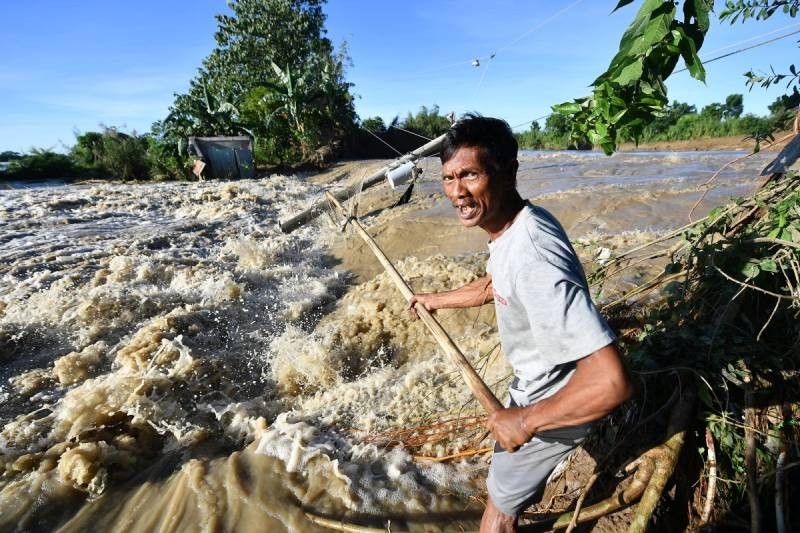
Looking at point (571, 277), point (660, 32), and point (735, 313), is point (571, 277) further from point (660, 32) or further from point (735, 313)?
point (735, 313)

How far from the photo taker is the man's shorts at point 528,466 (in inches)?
55.9

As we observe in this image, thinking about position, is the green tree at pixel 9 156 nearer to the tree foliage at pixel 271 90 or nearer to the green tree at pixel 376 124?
the tree foliage at pixel 271 90

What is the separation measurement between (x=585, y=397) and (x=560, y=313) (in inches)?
9.0

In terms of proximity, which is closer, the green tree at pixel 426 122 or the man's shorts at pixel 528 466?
the man's shorts at pixel 528 466

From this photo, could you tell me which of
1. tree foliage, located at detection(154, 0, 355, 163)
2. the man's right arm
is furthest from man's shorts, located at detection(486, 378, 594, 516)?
tree foliage, located at detection(154, 0, 355, 163)

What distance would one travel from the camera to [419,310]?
238cm

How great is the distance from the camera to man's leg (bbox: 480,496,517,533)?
5.32 ft

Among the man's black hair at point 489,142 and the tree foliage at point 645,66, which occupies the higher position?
the tree foliage at point 645,66

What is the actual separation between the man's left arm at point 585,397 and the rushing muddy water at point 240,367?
4.24ft

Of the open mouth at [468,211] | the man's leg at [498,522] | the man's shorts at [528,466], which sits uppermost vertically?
the open mouth at [468,211]

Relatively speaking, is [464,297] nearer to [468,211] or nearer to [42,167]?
[468,211]

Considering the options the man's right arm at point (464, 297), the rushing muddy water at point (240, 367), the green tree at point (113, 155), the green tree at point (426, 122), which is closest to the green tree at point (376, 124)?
the green tree at point (426, 122)

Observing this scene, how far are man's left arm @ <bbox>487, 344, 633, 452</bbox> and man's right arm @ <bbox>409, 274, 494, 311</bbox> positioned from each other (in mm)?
846

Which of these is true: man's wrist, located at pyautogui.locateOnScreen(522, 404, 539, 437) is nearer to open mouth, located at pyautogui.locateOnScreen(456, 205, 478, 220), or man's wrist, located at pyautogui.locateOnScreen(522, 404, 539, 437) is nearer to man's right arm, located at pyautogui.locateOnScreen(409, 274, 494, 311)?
open mouth, located at pyautogui.locateOnScreen(456, 205, 478, 220)
